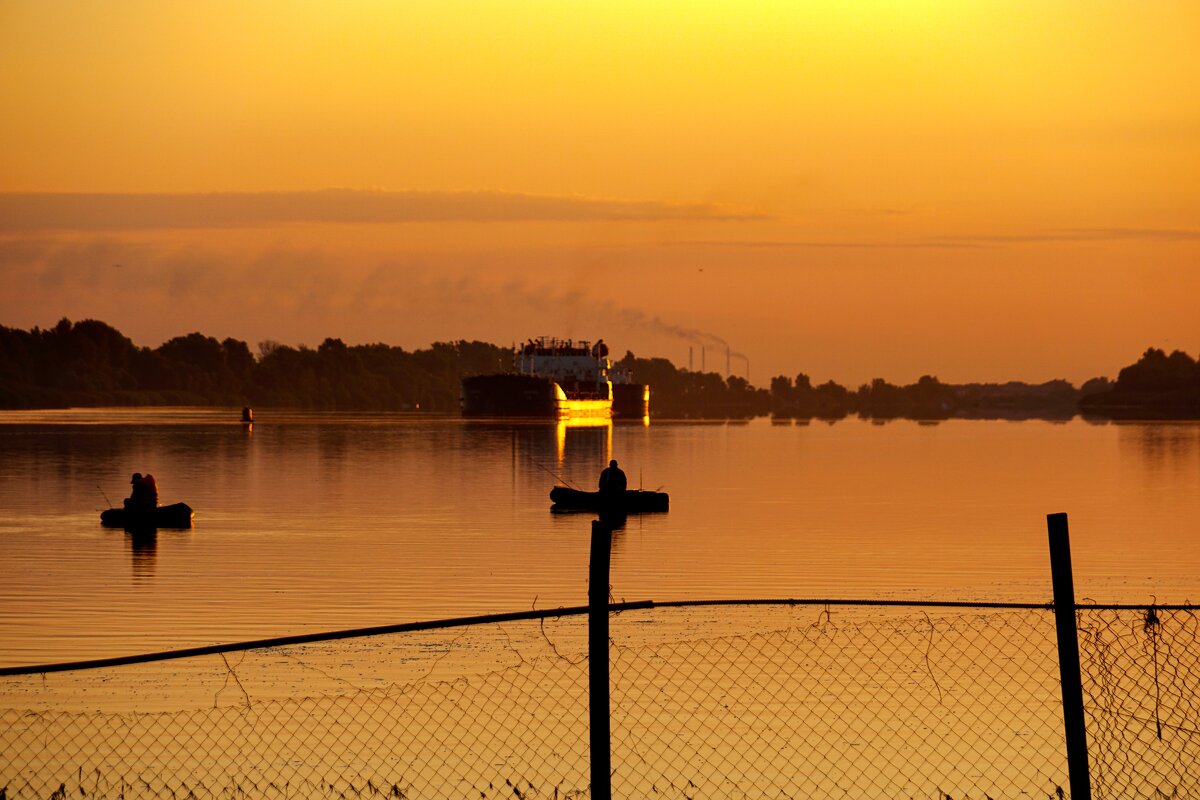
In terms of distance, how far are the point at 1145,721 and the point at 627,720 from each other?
5.64m

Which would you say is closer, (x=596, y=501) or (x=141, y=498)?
(x=141, y=498)

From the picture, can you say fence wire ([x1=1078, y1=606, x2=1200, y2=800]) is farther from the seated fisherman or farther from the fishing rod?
the fishing rod

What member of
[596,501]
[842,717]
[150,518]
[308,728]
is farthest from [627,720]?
[596,501]

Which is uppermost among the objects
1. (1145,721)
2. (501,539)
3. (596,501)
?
(596,501)

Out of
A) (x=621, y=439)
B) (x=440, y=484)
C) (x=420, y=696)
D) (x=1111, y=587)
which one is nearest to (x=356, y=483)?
(x=440, y=484)

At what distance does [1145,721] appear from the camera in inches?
693

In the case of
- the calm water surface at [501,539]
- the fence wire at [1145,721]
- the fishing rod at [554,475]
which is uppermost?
the fishing rod at [554,475]

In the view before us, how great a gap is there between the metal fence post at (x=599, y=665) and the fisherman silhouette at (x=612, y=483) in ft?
127

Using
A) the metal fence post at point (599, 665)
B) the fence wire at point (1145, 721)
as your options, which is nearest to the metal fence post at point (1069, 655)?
the fence wire at point (1145, 721)

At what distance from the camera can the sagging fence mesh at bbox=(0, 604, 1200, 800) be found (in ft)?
49.5

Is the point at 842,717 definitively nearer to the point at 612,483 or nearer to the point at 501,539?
the point at 501,539

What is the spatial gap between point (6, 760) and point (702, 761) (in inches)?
268

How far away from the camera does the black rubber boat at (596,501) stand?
2124 inches

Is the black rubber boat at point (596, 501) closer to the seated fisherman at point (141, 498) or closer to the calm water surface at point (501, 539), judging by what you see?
the calm water surface at point (501, 539)
